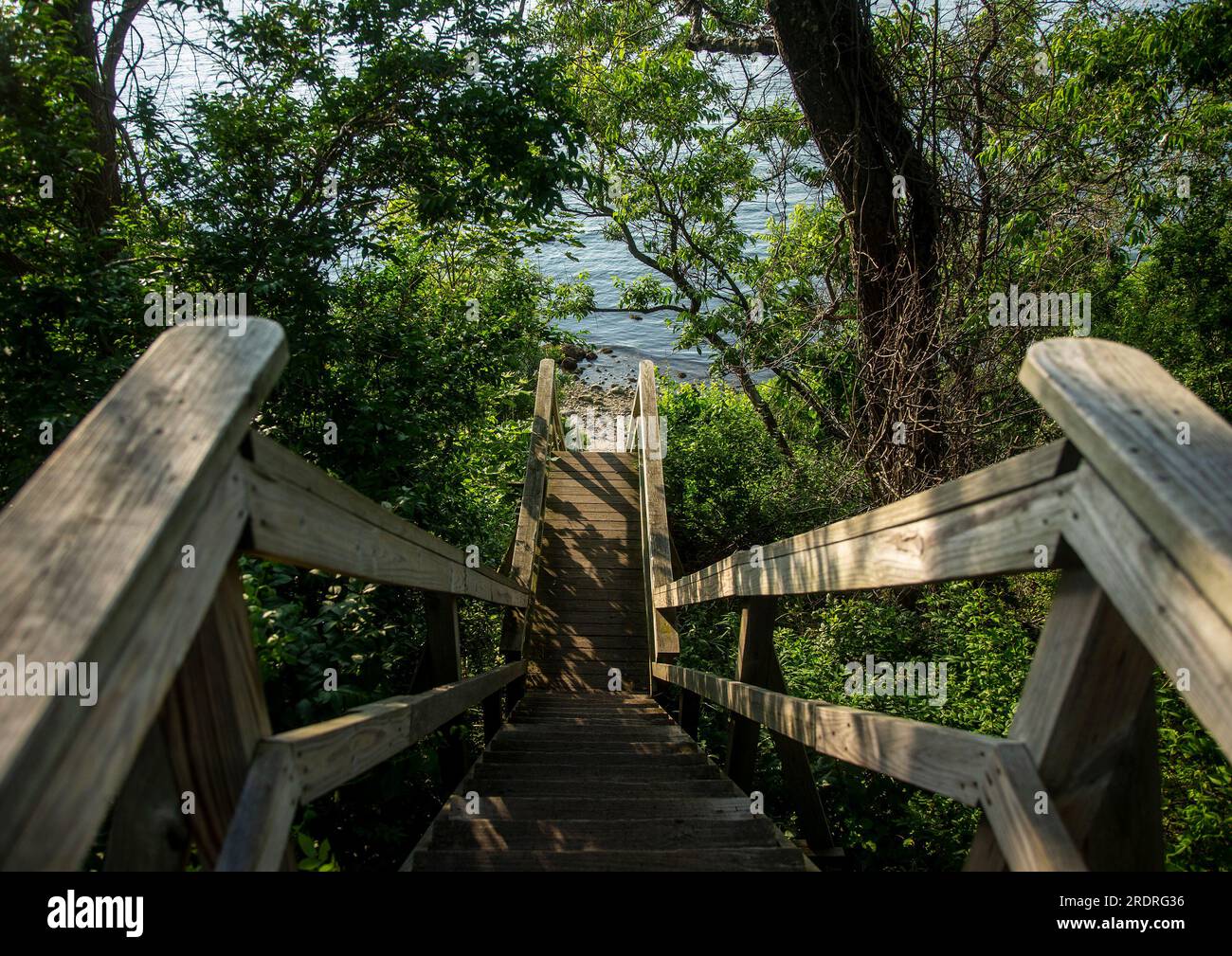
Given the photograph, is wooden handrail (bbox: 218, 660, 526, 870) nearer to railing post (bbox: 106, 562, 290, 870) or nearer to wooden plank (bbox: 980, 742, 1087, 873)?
railing post (bbox: 106, 562, 290, 870)

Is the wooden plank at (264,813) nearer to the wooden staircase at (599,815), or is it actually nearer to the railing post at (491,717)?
the wooden staircase at (599,815)

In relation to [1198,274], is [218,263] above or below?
below

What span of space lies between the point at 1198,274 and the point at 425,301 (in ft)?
22.4

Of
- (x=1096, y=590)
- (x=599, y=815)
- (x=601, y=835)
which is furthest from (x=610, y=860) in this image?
(x=1096, y=590)

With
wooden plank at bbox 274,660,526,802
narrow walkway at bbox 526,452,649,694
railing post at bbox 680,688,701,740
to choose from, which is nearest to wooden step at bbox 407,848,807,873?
wooden plank at bbox 274,660,526,802

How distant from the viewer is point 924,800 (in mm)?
3385

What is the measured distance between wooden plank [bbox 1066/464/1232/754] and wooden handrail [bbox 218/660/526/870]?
1.10 metres

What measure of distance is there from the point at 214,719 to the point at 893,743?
117 cm

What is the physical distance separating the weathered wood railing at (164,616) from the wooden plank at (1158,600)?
1050 mm

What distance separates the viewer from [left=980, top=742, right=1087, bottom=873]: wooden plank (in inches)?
40.7

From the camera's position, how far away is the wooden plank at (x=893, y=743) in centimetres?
123

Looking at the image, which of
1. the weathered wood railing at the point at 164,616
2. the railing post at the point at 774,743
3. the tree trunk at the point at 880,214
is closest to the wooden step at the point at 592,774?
the railing post at the point at 774,743

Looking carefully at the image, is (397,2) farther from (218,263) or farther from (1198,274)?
(1198,274)
